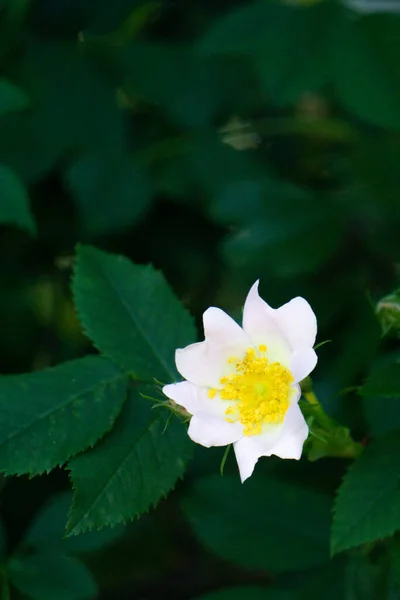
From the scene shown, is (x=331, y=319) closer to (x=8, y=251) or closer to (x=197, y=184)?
(x=197, y=184)

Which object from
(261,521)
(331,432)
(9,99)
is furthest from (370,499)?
(9,99)

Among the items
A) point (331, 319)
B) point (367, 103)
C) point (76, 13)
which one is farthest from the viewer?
point (76, 13)

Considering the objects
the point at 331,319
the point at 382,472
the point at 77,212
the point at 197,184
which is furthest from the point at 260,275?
the point at 382,472

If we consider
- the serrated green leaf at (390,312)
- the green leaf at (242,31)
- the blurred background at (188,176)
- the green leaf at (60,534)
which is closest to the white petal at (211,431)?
the serrated green leaf at (390,312)

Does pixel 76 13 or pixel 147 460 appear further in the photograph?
pixel 76 13

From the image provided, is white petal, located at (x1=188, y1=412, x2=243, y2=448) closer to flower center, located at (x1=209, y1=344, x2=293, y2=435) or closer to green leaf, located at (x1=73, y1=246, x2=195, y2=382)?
flower center, located at (x1=209, y1=344, x2=293, y2=435)

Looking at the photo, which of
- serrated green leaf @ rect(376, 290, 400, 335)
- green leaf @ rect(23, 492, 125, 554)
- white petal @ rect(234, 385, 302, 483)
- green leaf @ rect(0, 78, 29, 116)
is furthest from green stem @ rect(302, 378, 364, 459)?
green leaf @ rect(0, 78, 29, 116)

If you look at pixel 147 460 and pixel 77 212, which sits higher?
pixel 147 460

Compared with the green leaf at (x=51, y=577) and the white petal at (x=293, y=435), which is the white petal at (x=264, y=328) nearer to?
the white petal at (x=293, y=435)
